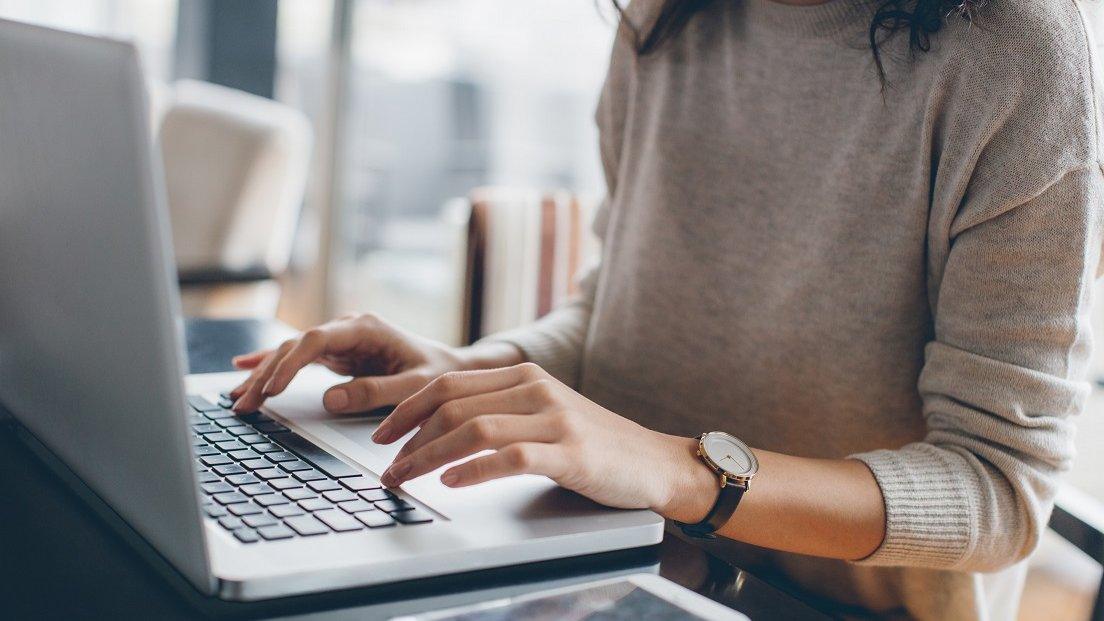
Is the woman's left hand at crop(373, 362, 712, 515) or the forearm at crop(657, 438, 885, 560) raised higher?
the woman's left hand at crop(373, 362, 712, 515)

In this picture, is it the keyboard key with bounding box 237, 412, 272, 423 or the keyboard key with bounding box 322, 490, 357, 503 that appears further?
the keyboard key with bounding box 237, 412, 272, 423

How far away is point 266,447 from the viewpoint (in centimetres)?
62

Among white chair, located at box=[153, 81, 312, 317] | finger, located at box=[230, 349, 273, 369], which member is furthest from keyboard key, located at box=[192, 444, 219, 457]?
white chair, located at box=[153, 81, 312, 317]

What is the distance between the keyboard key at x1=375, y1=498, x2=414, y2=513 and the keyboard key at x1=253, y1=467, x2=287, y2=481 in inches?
2.7

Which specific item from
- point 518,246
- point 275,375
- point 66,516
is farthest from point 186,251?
point 66,516

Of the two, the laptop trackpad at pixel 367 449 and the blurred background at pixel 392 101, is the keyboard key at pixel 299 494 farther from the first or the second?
the blurred background at pixel 392 101

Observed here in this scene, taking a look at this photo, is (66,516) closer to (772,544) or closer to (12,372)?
(12,372)

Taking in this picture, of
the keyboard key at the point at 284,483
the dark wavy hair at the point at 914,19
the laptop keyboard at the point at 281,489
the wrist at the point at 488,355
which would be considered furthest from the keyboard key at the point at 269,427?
the dark wavy hair at the point at 914,19

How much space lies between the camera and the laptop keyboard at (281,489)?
50cm

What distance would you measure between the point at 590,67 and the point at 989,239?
2.39 meters

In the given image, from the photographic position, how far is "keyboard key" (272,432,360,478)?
58 cm

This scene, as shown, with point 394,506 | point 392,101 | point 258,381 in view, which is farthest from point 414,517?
point 392,101

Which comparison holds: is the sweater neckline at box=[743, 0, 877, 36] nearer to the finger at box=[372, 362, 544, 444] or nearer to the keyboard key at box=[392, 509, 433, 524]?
the finger at box=[372, 362, 544, 444]

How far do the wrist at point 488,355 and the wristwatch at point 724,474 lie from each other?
262 millimetres
